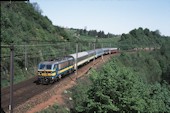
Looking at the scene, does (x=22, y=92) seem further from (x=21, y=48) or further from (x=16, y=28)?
(x=16, y=28)

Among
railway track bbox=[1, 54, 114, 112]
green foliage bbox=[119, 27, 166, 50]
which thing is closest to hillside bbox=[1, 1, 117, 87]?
railway track bbox=[1, 54, 114, 112]

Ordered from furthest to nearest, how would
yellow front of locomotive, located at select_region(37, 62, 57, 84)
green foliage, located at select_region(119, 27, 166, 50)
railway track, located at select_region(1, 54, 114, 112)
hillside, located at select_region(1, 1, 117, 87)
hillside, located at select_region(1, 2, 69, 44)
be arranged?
1. green foliage, located at select_region(119, 27, 166, 50)
2. hillside, located at select_region(1, 2, 69, 44)
3. hillside, located at select_region(1, 1, 117, 87)
4. yellow front of locomotive, located at select_region(37, 62, 57, 84)
5. railway track, located at select_region(1, 54, 114, 112)

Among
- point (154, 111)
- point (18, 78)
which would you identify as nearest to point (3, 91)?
point (18, 78)

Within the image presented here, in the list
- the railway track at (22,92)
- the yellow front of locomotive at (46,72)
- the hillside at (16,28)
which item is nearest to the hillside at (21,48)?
the hillside at (16,28)

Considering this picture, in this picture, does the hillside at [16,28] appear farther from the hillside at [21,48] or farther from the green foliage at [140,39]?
the green foliage at [140,39]

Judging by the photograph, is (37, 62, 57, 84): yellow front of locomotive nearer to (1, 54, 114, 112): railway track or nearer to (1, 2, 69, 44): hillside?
(1, 54, 114, 112): railway track

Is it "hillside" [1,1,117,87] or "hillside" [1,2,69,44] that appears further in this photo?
"hillside" [1,2,69,44]

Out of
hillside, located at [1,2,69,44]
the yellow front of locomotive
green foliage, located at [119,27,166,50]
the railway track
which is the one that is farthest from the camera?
green foliage, located at [119,27,166,50]

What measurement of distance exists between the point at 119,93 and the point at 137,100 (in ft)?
4.92

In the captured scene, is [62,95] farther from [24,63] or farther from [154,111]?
[24,63]

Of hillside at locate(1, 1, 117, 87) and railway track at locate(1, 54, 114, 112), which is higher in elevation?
hillside at locate(1, 1, 117, 87)

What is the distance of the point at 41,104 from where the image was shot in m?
22.1

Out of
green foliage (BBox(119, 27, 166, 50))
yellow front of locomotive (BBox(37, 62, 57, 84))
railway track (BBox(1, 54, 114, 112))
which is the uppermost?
green foliage (BBox(119, 27, 166, 50))

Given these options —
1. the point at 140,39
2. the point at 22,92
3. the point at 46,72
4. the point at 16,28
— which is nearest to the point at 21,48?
the point at 16,28
